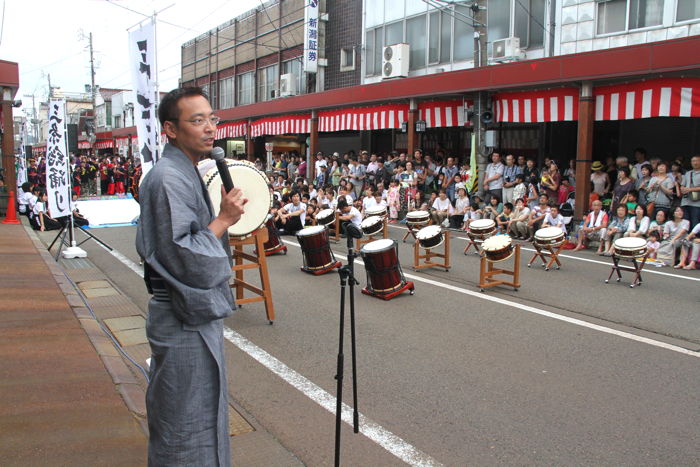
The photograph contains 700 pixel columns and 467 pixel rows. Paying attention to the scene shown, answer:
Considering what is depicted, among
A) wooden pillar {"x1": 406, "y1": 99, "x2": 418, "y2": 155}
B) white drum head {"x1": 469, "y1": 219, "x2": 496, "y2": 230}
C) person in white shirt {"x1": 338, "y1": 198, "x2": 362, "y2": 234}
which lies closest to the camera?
white drum head {"x1": 469, "y1": 219, "x2": 496, "y2": 230}

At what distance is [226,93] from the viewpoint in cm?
3662

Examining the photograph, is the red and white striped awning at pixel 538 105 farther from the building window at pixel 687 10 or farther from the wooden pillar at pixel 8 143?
the wooden pillar at pixel 8 143

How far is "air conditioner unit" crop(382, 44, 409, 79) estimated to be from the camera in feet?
67.9

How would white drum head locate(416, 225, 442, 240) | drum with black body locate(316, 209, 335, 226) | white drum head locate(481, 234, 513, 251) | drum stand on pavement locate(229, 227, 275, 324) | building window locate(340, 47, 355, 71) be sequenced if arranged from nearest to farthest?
drum stand on pavement locate(229, 227, 275, 324) → white drum head locate(481, 234, 513, 251) → white drum head locate(416, 225, 442, 240) → drum with black body locate(316, 209, 335, 226) → building window locate(340, 47, 355, 71)

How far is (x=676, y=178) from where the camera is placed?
12.0 metres

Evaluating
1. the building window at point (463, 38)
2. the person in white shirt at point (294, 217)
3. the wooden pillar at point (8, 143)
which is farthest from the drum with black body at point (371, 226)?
the wooden pillar at point (8, 143)

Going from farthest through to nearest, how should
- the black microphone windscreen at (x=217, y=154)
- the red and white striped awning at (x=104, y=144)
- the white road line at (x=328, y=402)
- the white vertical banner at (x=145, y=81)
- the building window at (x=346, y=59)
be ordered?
the red and white striped awning at (x=104, y=144)
the building window at (x=346, y=59)
the white vertical banner at (x=145, y=81)
the white road line at (x=328, y=402)
the black microphone windscreen at (x=217, y=154)

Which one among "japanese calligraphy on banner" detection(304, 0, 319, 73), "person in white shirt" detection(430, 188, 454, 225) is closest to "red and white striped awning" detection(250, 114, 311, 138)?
"japanese calligraphy on banner" detection(304, 0, 319, 73)

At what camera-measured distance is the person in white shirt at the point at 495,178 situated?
1574 centimetres

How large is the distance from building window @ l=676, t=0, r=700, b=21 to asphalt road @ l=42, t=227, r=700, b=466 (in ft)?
27.0

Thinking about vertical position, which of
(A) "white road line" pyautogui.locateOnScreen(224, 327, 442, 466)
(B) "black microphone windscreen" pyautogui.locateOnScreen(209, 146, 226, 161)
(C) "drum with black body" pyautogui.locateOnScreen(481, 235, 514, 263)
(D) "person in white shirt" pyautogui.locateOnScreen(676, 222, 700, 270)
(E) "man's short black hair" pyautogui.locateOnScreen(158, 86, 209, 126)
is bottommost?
(A) "white road line" pyautogui.locateOnScreen(224, 327, 442, 466)

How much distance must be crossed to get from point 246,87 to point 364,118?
1541cm

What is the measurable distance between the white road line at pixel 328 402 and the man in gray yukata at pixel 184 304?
1.76 m

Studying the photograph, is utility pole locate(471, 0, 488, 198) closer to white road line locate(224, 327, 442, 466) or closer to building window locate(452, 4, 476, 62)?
building window locate(452, 4, 476, 62)
